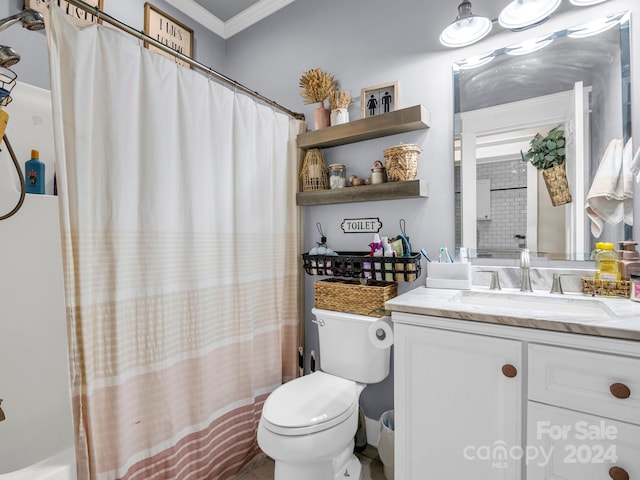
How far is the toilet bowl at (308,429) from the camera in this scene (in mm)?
1213

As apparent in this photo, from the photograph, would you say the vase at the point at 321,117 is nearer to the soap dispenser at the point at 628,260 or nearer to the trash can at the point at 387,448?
the soap dispenser at the point at 628,260

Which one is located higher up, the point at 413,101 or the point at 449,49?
the point at 449,49

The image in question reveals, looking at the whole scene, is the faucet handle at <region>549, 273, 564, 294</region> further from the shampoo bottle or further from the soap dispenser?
the shampoo bottle

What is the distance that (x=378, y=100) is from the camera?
1823mm

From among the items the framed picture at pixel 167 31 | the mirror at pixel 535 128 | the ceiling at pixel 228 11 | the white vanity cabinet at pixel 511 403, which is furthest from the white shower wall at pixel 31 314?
the mirror at pixel 535 128

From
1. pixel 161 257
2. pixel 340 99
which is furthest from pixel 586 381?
pixel 340 99

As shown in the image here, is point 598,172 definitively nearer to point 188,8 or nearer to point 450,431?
point 450,431

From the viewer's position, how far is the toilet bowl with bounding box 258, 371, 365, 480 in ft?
3.98

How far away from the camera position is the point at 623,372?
879 mm

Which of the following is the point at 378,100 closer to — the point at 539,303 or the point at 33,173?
the point at 539,303

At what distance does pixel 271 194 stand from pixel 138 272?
31.3 inches

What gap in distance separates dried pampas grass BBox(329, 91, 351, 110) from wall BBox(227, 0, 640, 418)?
0.08 metres

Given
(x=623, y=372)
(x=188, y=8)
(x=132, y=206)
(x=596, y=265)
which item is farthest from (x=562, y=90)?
(x=188, y=8)

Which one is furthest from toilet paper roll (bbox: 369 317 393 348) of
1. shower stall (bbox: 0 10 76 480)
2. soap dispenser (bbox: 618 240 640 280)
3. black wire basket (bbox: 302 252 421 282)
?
shower stall (bbox: 0 10 76 480)
